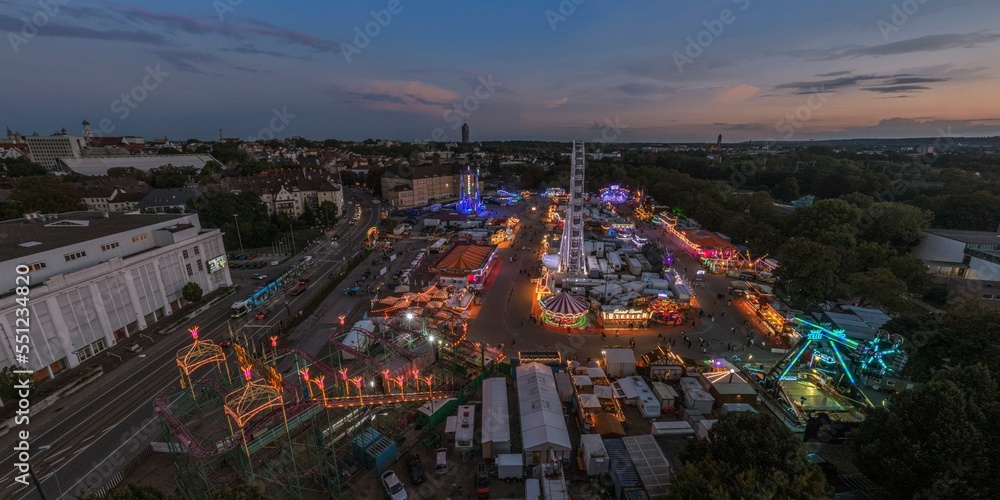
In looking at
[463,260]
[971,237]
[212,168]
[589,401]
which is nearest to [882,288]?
[971,237]

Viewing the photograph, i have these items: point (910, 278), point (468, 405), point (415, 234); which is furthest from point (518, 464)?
point (415, 234)

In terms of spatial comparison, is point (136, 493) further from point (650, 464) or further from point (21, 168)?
point (21, 168)

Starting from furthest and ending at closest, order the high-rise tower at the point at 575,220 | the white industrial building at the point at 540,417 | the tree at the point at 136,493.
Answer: the high-rise tower at the point at 575,220, the white industrial building at the point at 540,417, the tree at the point at 136,493

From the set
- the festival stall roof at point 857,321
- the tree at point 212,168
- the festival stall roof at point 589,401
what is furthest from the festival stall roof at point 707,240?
the tree at point 212,168

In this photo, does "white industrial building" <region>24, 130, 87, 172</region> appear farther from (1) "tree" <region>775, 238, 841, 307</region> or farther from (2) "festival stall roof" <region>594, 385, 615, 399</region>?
(1) "tree" <region>775, 238, 841, 307</region>

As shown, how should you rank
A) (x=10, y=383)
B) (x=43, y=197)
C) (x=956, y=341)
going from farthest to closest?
(x=43, y=197), (x=10, y=383), (x=956, y=341)

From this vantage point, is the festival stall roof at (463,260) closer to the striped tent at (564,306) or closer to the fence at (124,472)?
the striped tent at (564,306)
